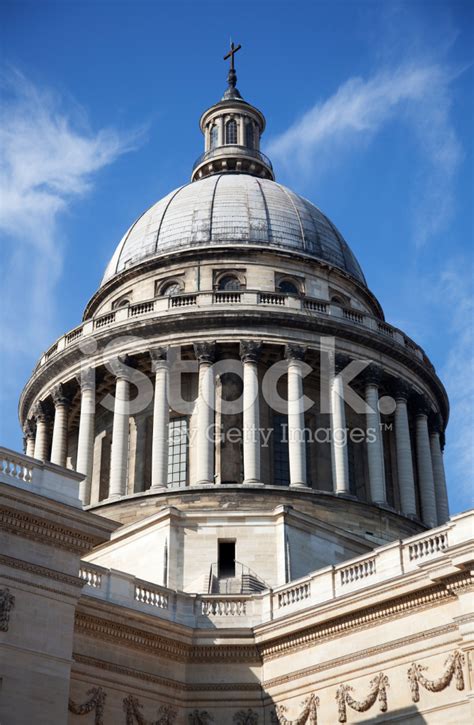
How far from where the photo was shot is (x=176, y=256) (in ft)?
166

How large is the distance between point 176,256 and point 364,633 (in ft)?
79.9

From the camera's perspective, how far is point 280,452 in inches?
1789

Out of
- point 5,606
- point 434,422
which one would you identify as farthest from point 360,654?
point 434,422

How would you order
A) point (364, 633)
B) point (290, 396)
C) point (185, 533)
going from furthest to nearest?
point (290, 396), point (185, 533), point (364, 633)

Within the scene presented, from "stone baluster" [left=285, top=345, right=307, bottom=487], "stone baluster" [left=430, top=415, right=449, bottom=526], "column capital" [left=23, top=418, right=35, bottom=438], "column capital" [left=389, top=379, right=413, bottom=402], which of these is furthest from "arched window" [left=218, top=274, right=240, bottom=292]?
"stone baluster" [left=430, top=415, right=449, bottom=526]

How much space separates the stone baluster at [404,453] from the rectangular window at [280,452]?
16.3 ft

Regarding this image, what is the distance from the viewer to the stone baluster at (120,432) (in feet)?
143

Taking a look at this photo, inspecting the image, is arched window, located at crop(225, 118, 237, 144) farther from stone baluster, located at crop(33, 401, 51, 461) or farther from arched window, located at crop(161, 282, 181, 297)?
stone baluster, located at crop(33, 401, 51, 461)

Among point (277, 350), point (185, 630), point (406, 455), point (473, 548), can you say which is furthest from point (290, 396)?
point (473, 548)

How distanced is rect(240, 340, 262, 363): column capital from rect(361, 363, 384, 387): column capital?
473cm

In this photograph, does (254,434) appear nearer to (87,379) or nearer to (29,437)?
(87,379)

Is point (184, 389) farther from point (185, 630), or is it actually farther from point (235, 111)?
point (235, 111)

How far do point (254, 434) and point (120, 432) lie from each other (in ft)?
17.3

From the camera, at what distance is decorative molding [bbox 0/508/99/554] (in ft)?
85.8
